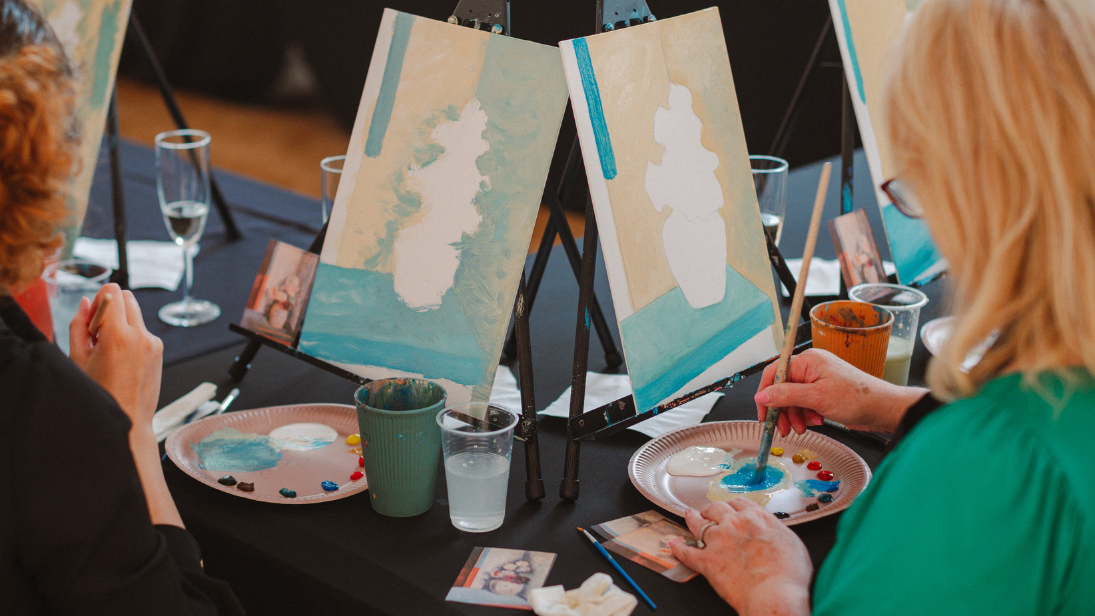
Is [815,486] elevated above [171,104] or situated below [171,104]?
below

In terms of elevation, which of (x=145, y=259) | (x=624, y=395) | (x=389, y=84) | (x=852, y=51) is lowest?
(x=145, y=259)

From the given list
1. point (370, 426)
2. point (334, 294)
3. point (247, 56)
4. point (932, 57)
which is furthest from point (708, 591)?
point (247, 56)

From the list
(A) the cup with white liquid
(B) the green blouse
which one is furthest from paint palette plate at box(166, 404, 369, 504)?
(A) the cup with white liquid

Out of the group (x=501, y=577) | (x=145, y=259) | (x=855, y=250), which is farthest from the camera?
(x=145, y=259)

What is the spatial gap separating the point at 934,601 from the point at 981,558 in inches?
2.0

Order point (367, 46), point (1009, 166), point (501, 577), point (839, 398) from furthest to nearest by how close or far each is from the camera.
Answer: point (367, 46) < point (839, 398) < point (501, 577) < point (1009, 166)

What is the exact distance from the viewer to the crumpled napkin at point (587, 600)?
0.91 metres

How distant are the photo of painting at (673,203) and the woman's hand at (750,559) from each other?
0.26 metres

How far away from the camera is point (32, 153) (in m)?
0.74

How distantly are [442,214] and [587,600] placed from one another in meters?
0.61

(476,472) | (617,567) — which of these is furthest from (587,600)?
(476,472)

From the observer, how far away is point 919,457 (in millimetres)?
740

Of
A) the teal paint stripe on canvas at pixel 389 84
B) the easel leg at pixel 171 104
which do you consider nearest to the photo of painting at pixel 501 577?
the teal paint stripe on canvas at pixel 389 84

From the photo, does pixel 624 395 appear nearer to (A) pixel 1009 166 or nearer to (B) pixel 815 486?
(B) pixel 815 486
